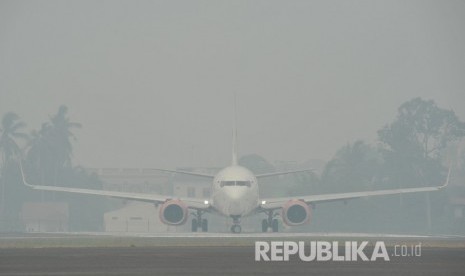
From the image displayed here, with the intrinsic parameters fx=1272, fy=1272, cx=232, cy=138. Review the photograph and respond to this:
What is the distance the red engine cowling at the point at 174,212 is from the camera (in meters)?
83.1

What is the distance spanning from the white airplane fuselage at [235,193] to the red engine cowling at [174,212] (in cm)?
211

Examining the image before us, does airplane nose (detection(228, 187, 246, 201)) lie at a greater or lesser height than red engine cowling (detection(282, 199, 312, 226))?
greater

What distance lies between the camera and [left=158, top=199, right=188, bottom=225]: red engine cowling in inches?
3270

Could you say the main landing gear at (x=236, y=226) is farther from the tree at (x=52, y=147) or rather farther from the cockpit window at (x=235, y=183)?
the tree at (x=52, y=147)

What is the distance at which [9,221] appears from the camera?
424 feet

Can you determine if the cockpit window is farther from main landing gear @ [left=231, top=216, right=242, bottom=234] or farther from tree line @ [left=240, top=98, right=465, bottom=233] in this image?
tree line @ [left=240, top=98, right=465, bottom=233]

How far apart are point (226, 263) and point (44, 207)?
292ft

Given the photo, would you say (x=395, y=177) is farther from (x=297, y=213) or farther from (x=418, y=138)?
(x=297, y=213)

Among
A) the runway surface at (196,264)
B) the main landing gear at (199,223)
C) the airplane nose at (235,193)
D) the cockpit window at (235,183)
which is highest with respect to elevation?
the cockpit window at (235,183)

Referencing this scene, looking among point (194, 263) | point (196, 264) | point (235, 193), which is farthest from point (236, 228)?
point (196, 264)

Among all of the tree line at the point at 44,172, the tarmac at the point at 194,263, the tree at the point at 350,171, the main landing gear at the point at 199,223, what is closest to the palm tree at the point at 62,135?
the tree line at the point at 44,172

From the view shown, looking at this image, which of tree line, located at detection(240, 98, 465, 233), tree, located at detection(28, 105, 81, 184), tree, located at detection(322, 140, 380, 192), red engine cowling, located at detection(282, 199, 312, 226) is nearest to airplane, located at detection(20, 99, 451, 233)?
red engine cowling, located at detection(282, 199, 312, 226)

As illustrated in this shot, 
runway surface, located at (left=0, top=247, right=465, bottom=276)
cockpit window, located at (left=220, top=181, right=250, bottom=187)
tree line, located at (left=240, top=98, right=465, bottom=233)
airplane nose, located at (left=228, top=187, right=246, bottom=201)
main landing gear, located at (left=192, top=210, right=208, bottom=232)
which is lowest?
runway surface, located at (left=0, top=247, right=465, bottom=276)

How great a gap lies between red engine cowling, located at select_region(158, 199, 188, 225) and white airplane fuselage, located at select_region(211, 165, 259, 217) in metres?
2.11
